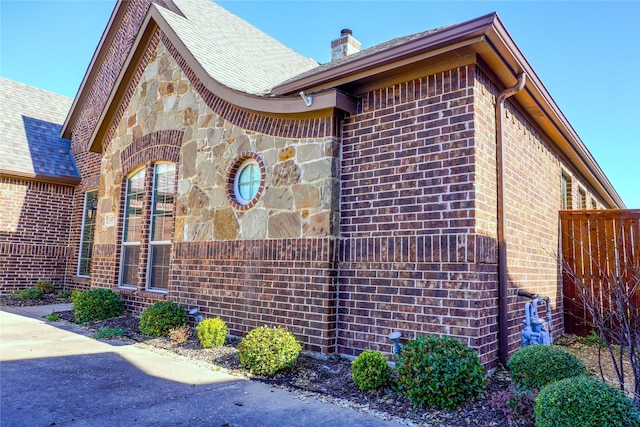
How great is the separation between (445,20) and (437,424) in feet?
17.5

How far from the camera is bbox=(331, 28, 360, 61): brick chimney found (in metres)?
11.0

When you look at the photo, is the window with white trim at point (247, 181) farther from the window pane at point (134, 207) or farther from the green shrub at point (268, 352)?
the window pane at point (134, 207)

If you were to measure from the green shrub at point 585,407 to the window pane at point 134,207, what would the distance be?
7997mm

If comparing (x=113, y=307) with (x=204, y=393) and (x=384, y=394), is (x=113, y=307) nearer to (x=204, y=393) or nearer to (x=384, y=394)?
(x=204, y=393)

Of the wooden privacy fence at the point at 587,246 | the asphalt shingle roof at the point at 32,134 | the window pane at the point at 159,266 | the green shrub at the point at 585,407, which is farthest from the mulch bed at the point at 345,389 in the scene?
the asphalt shingle roof at the point at 32,134

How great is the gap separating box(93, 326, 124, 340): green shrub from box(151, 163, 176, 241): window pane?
6.24ft

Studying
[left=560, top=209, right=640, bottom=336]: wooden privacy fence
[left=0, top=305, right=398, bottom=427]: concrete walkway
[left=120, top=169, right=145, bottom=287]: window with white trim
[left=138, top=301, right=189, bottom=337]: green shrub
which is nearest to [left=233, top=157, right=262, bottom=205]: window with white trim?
[left=138, top=301, right=189, bottom=337]: green shrub

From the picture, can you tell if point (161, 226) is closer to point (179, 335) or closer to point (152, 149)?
point (152, 149)

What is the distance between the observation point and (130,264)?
9.29m

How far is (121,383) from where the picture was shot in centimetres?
475

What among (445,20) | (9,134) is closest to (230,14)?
(9,134)

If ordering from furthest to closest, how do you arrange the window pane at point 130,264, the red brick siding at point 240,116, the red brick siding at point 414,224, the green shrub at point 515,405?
1. the window pane at point 130,264
2. the red brick siding at point 240,116
3. the red brick siding at point 414,224
4. the green shrub at point 515,405

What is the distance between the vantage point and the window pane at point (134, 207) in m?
9.24

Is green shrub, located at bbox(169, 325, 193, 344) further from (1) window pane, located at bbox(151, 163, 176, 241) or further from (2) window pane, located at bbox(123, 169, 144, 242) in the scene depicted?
(2) window pane, located at bbox(123, 169, 144, 242)
